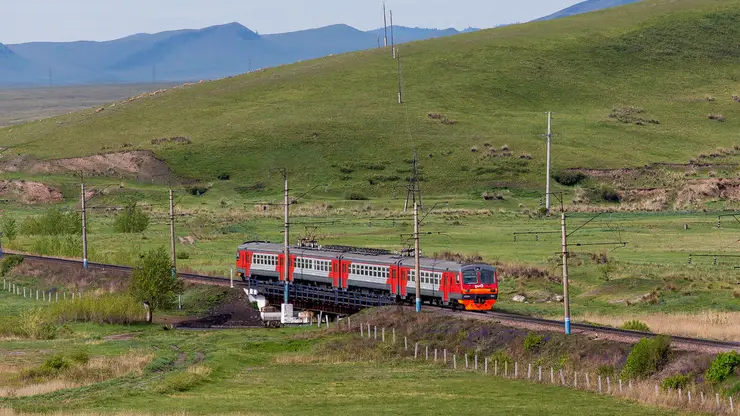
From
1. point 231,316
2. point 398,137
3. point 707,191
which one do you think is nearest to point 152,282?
point 231,316

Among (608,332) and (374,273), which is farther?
(374,273)

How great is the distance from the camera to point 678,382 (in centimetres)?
4509

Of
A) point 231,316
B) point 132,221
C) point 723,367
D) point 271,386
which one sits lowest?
point 231,316

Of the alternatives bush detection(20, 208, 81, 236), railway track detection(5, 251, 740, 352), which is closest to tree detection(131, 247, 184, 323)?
railway track detection(5, 251, 740, 352)

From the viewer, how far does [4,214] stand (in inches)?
5778

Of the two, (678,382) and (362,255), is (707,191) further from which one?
(678,382)

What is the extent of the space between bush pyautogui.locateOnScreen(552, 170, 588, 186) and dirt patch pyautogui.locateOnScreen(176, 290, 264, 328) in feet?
264

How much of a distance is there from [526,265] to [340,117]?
326 feet

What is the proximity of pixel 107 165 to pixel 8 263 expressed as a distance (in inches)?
2708

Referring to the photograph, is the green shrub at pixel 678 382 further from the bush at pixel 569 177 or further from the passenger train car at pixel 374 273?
the bush at pixel 569 177

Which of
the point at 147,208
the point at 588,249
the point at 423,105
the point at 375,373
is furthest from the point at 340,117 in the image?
the point at 375,373

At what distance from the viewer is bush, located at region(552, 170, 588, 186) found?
15800cm

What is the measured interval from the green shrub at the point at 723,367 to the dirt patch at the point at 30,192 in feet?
409

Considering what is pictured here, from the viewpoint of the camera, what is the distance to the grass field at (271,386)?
44.2 meters
